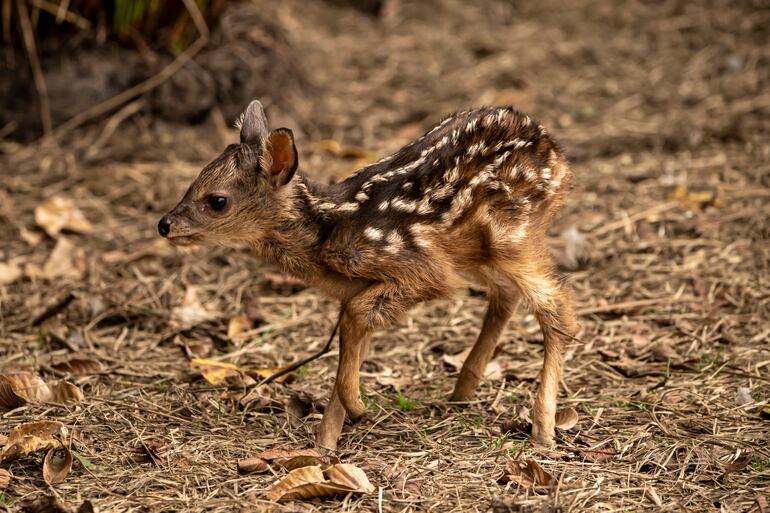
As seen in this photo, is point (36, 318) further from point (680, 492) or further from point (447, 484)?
point (680, 492)

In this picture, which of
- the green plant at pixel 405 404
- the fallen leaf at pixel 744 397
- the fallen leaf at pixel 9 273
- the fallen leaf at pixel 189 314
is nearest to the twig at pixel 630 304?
the fallen leaf at pixel 744 397

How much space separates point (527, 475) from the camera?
3.77 metres

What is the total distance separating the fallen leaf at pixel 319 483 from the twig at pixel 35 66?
4.64 metres

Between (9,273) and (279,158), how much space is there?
7.71ft

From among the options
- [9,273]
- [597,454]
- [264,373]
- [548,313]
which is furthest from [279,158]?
[9,273]

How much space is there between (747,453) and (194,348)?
268cm

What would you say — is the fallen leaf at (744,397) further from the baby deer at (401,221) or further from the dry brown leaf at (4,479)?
the dry brown leaf at (4,479)

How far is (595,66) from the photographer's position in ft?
30.7

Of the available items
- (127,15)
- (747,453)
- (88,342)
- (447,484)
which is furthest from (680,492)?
(127,15)

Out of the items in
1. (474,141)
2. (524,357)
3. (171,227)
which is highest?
(474,141)

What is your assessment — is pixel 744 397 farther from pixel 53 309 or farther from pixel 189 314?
pixel 53 309

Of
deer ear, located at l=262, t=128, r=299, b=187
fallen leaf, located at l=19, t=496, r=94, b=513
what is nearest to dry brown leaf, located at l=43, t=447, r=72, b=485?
fallen leaf, located at l=19, t=496, r=94, b=513

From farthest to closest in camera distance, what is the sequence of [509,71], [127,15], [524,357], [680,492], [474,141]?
[509,71] < [127,15] < [524,357] < [474,141] < [680,492]

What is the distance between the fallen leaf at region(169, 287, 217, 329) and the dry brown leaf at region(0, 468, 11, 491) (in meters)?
1.68
